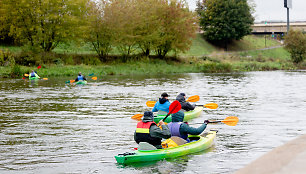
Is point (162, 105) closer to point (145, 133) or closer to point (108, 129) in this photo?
point (108, 129)

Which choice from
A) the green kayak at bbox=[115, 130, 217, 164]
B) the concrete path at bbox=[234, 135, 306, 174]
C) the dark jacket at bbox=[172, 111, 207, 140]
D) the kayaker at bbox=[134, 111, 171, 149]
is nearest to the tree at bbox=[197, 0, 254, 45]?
the green kayak at bbox=[115, 130, 217, 164]

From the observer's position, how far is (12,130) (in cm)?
1352

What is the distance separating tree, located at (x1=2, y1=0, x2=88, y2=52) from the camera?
42.3 meters

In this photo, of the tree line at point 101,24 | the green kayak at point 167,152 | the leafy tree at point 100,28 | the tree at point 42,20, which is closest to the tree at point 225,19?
the tree line at point 101,24

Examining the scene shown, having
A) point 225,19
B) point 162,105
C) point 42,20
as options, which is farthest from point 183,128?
point 225,19

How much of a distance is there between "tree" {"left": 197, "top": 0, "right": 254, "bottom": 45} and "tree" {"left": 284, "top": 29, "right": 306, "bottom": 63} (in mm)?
15110

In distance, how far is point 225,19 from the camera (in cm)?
7094

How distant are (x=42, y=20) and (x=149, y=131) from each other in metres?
36.8

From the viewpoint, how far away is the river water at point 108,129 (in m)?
9.46

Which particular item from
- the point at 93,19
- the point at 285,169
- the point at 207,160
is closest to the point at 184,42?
the point at 93,19

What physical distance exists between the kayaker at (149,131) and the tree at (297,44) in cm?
4839

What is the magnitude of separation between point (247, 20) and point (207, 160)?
65.1 m

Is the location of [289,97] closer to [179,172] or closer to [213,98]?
[213,98]

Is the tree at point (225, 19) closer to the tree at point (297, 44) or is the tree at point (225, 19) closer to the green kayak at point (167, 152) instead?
the tree at point (297, 44)
